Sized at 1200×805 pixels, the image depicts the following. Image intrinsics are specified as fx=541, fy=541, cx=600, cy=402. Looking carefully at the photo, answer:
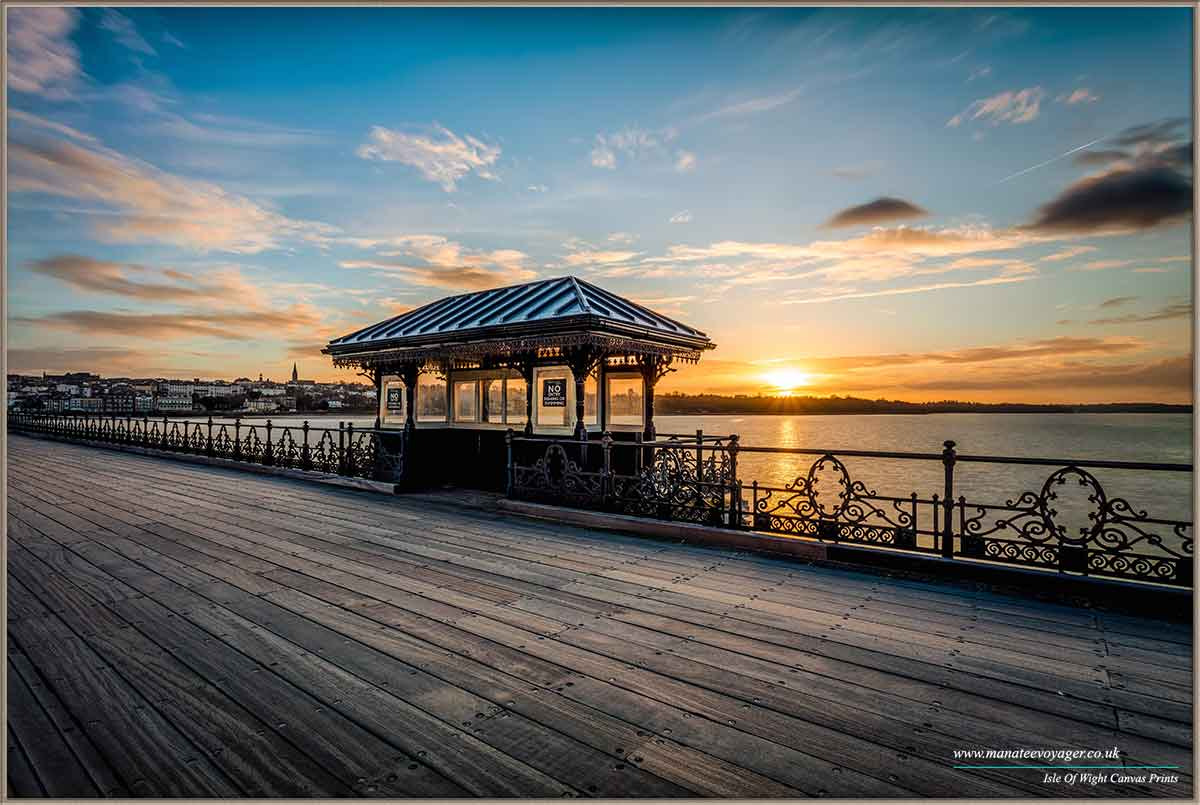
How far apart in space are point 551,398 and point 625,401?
1809mm

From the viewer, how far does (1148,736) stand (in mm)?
2627

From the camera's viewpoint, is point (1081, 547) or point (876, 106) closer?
point (1081, 547)

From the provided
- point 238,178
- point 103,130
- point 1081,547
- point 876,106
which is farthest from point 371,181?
point 1081,547

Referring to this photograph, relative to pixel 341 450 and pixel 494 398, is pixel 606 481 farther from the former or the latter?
pixel 341 450

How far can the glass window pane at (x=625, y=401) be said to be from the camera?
1148 cm

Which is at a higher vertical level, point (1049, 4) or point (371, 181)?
point (371, 181)

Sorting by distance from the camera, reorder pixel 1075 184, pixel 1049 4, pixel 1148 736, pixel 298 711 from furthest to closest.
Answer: pixel 1075 184
pixel 1049 4
pixel 298 711
pixel 1148 736

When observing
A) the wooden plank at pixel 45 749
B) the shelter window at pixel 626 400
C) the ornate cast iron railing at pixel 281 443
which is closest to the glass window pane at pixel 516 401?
the shelter window at pixel 626 400

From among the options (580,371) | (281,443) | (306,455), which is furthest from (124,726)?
(281,443)

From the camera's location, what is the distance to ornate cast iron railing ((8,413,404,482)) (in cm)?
1207

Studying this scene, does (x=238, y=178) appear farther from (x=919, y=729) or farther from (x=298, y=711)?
(x=919, y=729)

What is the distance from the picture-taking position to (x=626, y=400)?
11.6 meters

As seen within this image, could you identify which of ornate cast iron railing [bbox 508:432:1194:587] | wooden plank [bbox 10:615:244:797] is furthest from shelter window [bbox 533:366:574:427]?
wooden plank [bbox 10:615:244:797]

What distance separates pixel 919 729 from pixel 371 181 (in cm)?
1381
